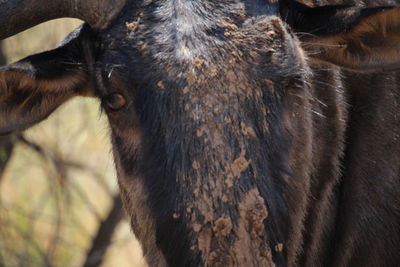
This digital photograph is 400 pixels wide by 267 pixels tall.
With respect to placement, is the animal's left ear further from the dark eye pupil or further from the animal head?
the dark eye pupil

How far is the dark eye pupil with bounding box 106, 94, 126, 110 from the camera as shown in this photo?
6625mm

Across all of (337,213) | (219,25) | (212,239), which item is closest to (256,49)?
(219,25)

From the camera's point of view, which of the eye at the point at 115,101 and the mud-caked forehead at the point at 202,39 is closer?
the mud-caked forehead at the point at 202,39

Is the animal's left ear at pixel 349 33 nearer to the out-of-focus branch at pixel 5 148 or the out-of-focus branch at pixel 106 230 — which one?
the out-of-focus branch at pixel 5 148

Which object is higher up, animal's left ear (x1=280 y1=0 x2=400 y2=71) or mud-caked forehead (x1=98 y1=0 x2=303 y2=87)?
mud-caked forehead (x1=98 y1=0 x2=303 y2=87)

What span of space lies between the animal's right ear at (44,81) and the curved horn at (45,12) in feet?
0.40

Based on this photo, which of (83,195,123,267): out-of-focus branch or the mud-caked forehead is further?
(83,195,123,267): out-of-focus branch

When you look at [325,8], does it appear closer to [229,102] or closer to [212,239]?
[229,102]

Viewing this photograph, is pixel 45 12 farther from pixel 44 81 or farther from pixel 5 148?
pixel 5 148

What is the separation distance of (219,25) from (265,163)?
906 mm

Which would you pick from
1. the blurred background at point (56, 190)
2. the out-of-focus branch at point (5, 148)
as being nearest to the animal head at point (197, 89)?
the blurred background at point (56, 190)

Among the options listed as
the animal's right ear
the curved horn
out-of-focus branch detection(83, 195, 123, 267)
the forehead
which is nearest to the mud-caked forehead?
the forehead

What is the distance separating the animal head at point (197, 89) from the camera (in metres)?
6.14

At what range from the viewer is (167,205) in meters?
6.30
